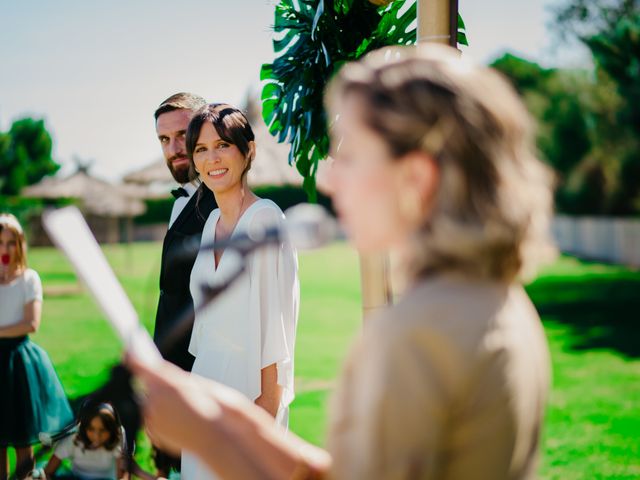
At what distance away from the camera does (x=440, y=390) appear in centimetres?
117

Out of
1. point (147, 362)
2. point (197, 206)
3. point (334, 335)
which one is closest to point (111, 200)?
point (334, 335)

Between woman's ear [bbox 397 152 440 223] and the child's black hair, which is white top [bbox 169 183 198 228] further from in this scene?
woman's ear [bbox 397 152 440 223]

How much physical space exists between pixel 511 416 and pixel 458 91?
57 centimetres

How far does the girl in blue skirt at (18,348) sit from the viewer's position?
4980 millimetres

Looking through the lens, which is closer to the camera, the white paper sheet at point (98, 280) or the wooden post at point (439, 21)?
the white paper sheet at point (98, 280)

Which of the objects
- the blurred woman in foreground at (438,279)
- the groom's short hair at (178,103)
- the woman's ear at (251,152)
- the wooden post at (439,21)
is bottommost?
the blurred woman in foreground at (438,279)

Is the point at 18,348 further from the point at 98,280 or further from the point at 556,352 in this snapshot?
the point at 556,352

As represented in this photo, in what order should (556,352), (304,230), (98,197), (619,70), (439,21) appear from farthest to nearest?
1. (98,197)
2. (619,70)
3. (556,352)
4. (439,21)
5. (304,230)

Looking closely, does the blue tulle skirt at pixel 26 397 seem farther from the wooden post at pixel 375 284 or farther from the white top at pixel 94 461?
the wooden post at pixel 375 284

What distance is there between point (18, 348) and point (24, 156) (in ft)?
206

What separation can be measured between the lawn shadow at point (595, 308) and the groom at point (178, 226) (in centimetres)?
859

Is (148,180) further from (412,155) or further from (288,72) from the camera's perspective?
(412,155)

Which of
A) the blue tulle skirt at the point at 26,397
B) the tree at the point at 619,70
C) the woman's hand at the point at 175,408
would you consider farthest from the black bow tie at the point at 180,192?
the tree at the point at 619,70

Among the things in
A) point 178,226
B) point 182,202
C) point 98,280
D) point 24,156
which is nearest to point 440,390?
point 98,280
